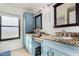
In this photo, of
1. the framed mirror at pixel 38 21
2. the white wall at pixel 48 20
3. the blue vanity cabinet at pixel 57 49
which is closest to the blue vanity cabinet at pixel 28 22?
the framed mirror at pixel 38 21

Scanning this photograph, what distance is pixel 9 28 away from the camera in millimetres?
1508

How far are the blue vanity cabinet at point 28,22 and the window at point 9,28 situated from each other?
133 millimetres

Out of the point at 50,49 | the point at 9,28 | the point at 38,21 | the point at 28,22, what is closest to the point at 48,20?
the point at 38,21

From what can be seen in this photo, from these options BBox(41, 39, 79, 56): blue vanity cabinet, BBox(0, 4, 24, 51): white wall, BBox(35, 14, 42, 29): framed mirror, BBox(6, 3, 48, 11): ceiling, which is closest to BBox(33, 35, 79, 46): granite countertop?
BBox(41, 39, 79, 56): blue vanity cabinet

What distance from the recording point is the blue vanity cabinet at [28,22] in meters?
1.52

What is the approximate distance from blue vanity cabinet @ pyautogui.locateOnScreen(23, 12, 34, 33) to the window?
0.13 metres

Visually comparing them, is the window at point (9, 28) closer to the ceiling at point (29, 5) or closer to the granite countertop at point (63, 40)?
the ceiling at point (29, 5)

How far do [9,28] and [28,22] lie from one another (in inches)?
12.7

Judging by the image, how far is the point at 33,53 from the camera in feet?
4.86

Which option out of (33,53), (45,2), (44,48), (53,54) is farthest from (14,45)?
(45,2)

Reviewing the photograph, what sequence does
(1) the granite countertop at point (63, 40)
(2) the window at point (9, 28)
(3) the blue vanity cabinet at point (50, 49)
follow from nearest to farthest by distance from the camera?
(1) the granite countertop at point (63, 40), (3) the blue vanity cabinet at point (50, 49), (2) the window at point (9, 28)

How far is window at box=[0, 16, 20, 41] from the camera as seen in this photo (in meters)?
1.46

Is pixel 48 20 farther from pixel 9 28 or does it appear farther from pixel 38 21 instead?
pixel 9 28

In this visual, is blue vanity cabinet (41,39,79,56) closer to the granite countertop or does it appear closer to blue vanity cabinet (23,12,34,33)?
the granite countertop
